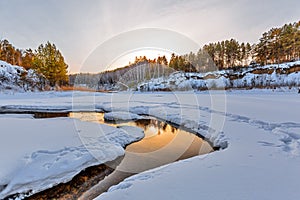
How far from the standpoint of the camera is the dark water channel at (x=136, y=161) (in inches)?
113

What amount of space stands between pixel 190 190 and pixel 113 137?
3.41 metres

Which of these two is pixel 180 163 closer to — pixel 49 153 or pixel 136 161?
pixel 136 161

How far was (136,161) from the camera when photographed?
403 centimetres

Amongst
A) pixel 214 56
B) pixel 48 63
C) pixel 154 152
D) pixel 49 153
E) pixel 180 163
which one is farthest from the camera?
pixel 214 56

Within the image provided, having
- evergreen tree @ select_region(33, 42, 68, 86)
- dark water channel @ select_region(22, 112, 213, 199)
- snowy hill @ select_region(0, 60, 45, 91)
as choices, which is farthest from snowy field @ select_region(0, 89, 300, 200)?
Result: snowy hill @ select_region(0, 60, 45, 91)

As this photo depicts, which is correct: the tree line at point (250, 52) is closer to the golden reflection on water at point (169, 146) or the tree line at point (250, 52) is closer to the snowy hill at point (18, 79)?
the snowy hill at point (18, 79)

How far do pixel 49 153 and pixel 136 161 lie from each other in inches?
71.5

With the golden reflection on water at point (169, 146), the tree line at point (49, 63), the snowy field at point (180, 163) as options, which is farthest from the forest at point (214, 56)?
the golden reflection on water at point (169, 146)

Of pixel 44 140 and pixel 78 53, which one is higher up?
pixel 78 53

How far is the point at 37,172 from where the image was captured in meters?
3.10

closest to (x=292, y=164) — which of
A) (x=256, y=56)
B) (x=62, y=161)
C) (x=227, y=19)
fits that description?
(x=62, y=161)

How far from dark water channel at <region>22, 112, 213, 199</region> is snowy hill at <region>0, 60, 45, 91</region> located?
102 feet

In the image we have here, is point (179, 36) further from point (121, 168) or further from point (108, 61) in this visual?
point (121, 168)

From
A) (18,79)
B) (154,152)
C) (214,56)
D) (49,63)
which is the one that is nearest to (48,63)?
(49,63)
